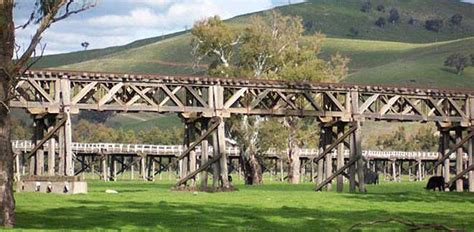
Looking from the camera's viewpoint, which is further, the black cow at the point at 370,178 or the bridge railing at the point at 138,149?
the bridge railing at the point at 138,149

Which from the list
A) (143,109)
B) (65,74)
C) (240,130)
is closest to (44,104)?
(65,74)

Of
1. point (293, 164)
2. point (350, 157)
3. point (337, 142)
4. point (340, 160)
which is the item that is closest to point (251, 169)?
point (293, 164)

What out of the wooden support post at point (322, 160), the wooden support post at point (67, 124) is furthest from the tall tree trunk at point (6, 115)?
the wooden support post at point (322, 160)

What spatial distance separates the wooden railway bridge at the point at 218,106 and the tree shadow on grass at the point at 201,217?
14.6m

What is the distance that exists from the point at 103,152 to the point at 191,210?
77.7 m

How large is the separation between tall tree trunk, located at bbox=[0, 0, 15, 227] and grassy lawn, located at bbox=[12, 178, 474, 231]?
0.59 meters

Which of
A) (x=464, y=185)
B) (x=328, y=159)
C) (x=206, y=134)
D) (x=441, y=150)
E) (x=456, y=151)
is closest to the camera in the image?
(x=206, y=134)

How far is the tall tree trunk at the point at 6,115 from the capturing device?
86.5 ft

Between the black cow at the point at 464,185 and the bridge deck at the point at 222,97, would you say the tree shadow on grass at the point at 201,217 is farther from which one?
the black cow at the point at 464,185

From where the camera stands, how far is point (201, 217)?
98.5 feet

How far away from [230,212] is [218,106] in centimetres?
2126

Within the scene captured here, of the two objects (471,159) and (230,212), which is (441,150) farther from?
(230,212)

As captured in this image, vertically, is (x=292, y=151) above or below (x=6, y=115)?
below

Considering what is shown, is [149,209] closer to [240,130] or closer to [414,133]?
[240,130]
